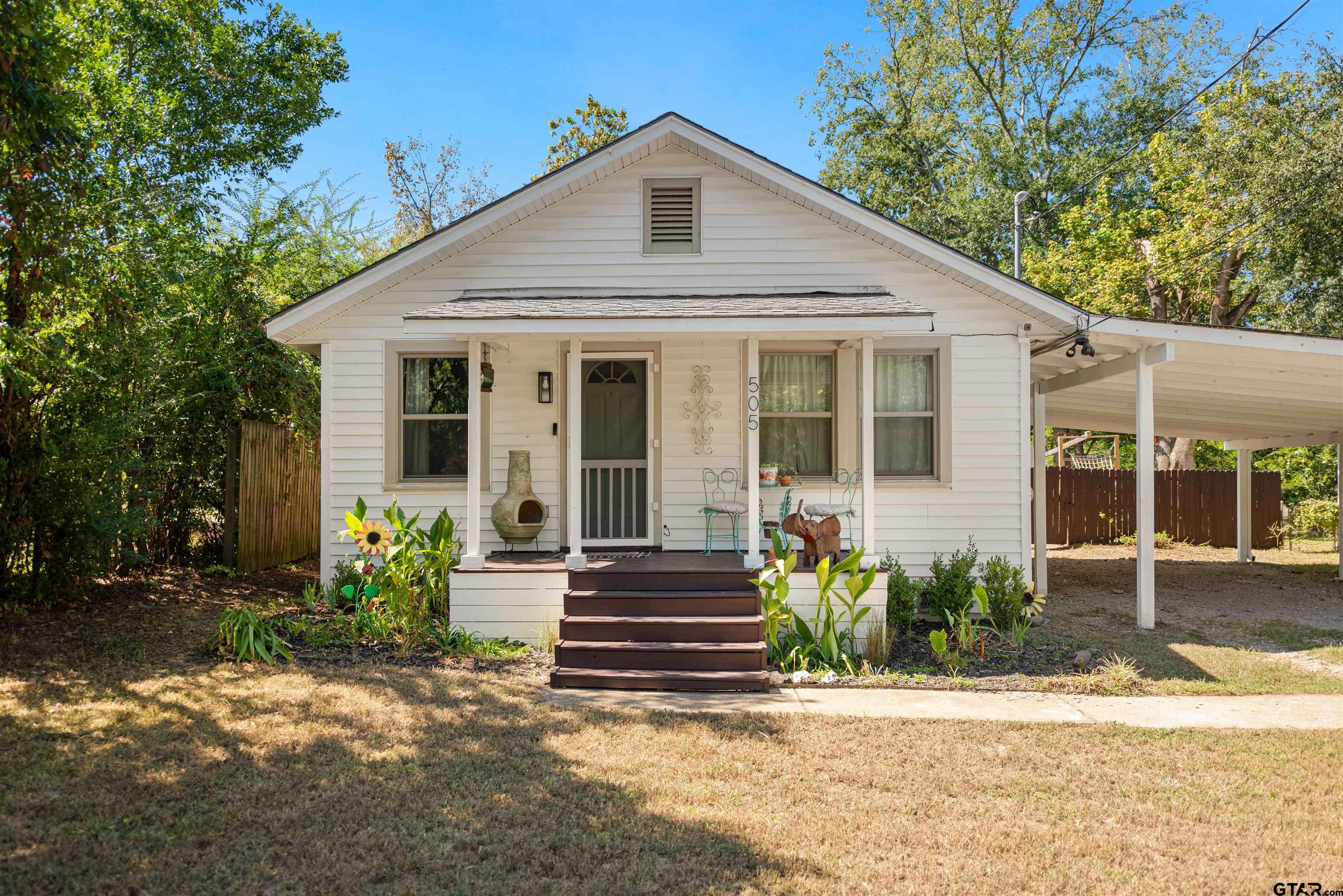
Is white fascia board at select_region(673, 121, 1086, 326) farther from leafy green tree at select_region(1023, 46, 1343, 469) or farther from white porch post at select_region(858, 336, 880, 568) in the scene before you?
leafy green tree at select_region(1023, 46, 1343, 469)

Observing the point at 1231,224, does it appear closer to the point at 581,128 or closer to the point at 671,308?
the point at 581,128

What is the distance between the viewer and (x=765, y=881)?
3242 mm

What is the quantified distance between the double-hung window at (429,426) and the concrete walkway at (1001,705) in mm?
3681

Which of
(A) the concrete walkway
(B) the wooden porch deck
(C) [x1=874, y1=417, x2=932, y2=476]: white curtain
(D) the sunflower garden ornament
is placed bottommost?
(A) the concrete walkway

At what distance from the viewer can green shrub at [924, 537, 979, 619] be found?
318 inches

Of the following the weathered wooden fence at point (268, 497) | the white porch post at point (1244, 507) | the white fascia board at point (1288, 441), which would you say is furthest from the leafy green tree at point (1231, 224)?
the weathered wooden fence at point (268, 497)

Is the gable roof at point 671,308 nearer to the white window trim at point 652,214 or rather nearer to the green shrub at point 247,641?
the white window trim at point 652,214

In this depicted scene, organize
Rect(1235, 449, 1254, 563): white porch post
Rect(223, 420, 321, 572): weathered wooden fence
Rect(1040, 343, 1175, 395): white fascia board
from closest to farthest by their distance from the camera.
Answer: Rect(1040, 343, 1175, 395): white fascia board < Rect(223, 420, 321, 572): weathered wooden fence < Rect(1235, 449, 1254, 563): white porch post

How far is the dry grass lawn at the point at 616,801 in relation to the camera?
10.8 feet

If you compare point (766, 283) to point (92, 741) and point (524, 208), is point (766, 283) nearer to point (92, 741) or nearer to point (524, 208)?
point (524, 208)

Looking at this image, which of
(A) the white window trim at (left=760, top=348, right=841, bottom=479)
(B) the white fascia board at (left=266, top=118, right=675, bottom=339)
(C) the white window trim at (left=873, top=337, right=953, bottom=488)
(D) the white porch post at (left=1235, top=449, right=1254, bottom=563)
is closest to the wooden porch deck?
(A) the white window trim at (left=760, top=348, right=841, bottom=479)

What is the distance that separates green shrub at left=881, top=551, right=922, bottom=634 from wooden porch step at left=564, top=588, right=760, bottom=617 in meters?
1.60

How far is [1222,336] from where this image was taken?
25.0ft

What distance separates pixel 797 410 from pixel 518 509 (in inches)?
125
